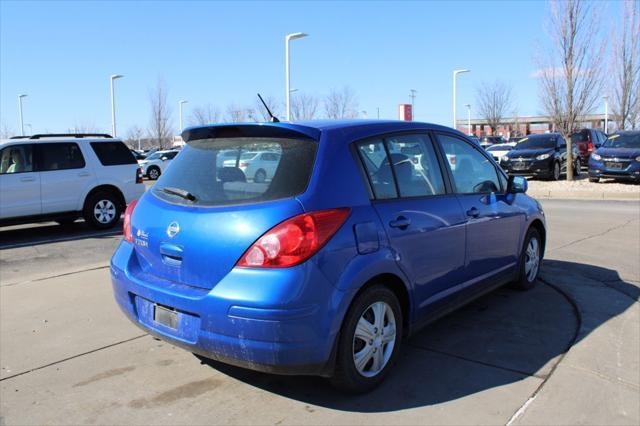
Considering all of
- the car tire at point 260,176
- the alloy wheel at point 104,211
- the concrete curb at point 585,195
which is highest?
the car tire at point 260,176

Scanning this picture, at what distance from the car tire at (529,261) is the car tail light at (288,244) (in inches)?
124

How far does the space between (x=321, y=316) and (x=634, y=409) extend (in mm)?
2007

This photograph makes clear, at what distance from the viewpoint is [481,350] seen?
4305 mm

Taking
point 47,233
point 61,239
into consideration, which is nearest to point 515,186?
point 61,239

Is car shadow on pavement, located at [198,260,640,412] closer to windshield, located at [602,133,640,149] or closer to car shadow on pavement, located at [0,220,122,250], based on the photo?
car shadow on pavement, located at [0,220,122,250]

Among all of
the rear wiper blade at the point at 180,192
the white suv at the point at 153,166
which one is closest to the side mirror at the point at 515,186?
the rear wiper blade at the point at 180,192

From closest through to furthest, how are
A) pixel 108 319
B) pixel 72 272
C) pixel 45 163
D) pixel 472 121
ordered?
pixel 108 319 < pixel 72 272 < pixel 45 163 < pixel 472 121

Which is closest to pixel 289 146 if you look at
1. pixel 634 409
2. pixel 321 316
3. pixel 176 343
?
pixel 321 316

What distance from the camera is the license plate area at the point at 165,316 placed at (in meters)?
3.41

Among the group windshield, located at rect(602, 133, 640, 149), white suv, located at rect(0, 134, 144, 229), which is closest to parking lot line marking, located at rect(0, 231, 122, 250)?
white suv, located at rect(0, 134, 144, 229)

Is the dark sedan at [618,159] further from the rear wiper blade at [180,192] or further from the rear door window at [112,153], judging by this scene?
the rear wiper blade at [180,192]

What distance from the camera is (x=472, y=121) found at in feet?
301

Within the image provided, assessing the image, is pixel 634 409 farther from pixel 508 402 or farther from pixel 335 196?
pixel 335 196

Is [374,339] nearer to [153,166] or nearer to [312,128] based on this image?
[312,128]
